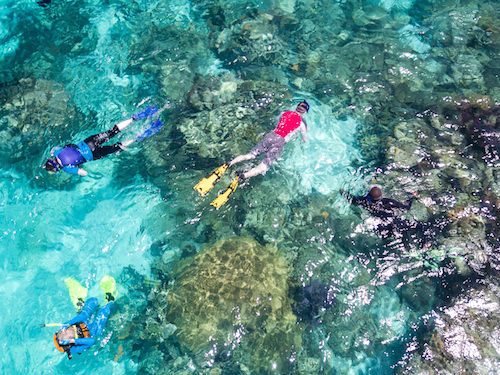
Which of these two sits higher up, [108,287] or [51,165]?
[51,165]

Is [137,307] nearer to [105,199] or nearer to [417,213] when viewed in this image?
[105,199]

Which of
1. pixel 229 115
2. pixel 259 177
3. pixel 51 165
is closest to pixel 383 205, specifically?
pixel 259 177

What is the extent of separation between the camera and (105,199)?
9.47 metres

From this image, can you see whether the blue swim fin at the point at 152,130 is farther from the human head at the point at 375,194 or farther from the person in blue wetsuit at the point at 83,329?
the human head at the point at 375,194

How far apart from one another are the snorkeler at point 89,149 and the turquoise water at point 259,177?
0.33 m

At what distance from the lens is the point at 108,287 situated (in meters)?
8.39

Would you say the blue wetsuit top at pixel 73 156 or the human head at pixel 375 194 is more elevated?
the blue wetsuit top at pixel 73 156

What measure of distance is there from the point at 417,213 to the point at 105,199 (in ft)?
27.7

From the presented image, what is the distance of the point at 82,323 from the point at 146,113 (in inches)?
236

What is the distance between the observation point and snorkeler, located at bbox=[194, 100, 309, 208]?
8.87 m

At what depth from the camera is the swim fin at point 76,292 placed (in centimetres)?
816

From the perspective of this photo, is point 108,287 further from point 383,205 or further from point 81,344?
point 383,205

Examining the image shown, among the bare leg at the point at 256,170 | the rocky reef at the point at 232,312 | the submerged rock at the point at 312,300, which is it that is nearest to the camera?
the rocky reef at the point at 232,312

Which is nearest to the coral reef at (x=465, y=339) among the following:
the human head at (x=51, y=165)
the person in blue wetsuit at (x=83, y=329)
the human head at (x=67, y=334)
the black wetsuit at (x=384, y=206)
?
the black wetsuit at (x=384, y=206)
